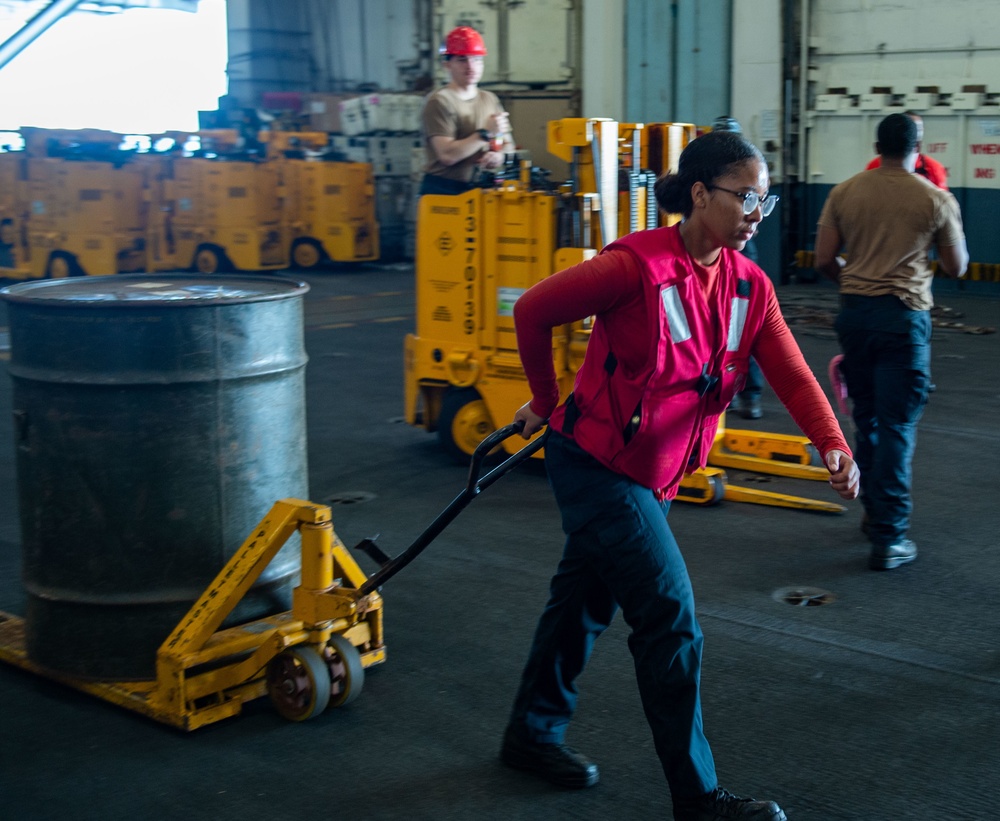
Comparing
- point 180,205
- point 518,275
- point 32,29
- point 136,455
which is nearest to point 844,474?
point 136,455

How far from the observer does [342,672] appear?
3701mm

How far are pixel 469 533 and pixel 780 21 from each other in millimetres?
10820

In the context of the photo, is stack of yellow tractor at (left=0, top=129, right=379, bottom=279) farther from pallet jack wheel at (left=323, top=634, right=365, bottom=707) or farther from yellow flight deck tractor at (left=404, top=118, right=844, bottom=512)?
pallet jack wheel at (left=323, top=634, right=365, bottom=707)

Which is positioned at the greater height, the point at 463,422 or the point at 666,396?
the point at 666,396

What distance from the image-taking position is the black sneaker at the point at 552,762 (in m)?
3.24

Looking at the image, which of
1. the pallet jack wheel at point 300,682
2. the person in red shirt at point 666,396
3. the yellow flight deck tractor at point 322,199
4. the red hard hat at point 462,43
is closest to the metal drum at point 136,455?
the pallet jack wheel at point 300,682

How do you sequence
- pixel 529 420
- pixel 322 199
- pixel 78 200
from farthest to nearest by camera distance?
1. pixel 322 199
2. pixel 78 200
3. pixel 529 420

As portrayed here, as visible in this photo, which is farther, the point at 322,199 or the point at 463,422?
the point at 322,199

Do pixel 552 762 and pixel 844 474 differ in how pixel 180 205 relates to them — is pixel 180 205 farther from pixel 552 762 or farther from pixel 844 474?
pixel 844 474

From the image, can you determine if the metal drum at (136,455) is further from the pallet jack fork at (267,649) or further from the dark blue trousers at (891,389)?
the dark blue trousers at (891,389)

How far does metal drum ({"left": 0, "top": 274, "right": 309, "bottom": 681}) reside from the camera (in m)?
3.61

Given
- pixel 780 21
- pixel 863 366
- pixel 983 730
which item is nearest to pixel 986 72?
pixel 780 21

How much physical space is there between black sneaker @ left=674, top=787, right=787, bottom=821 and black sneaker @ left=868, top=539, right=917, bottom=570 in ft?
7.62

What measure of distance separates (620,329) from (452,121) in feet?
14.2
